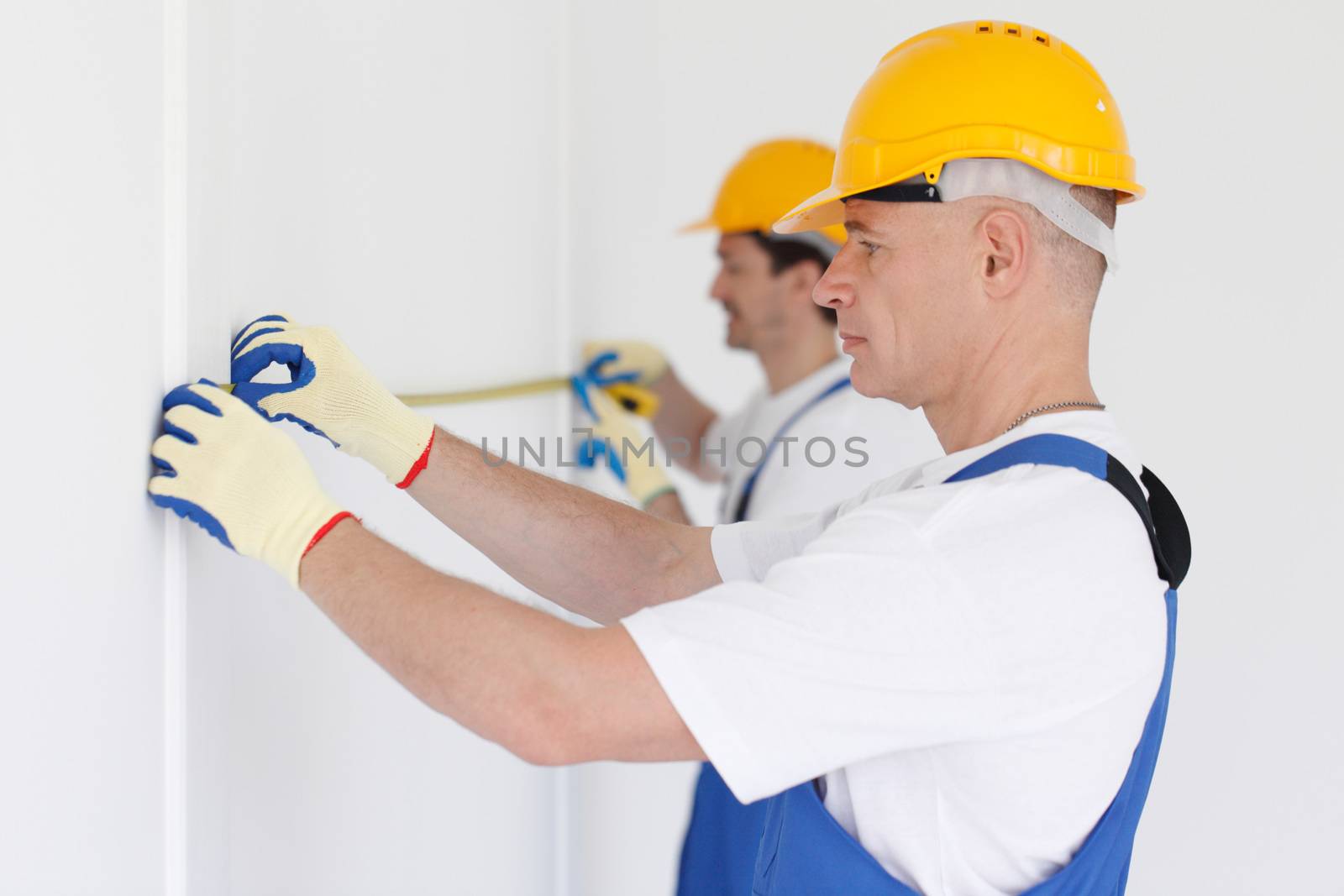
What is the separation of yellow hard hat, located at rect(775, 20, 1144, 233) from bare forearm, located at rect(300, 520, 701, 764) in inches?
24.7

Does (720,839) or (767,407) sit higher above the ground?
(767,407)

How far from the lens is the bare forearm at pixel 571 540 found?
1386mm

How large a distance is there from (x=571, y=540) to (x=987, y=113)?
69 cm

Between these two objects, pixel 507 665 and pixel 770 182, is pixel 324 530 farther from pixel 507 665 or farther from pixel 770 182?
pixel 770 182

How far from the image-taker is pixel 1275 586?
255cm

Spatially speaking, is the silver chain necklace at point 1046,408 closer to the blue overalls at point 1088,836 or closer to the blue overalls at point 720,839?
the blue overalls at point 1088,836

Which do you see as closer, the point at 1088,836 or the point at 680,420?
the point at 1088,836

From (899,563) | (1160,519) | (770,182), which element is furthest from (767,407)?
(899,563)

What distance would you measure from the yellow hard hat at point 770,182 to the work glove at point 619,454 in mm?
505

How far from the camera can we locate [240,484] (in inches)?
37.7

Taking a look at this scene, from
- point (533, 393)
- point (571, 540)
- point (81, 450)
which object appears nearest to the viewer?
point (81, 450)

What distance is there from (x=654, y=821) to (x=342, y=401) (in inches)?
80.2

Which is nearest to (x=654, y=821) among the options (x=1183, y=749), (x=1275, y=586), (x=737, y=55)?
(x=1183, y=749)

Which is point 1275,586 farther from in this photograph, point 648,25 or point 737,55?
point 648,25
